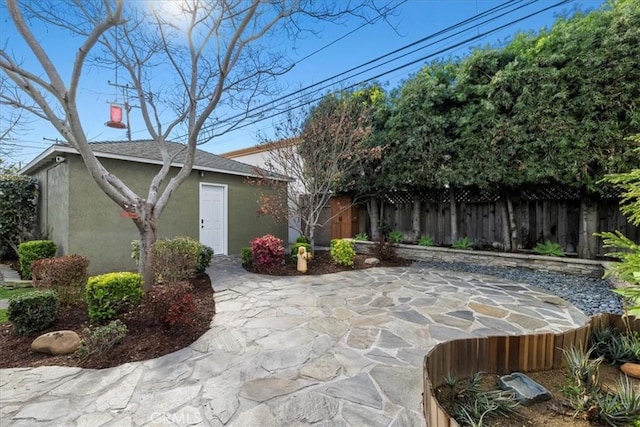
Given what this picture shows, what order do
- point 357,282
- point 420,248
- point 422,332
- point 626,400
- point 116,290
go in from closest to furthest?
1. point 626,400
2. point 422,332
3. point 116,290
4. point 357,282
5. point 420,248

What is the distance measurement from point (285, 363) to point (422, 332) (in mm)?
1709

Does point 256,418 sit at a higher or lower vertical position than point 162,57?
lower

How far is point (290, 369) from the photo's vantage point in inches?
110

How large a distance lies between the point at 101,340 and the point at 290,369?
2013mm

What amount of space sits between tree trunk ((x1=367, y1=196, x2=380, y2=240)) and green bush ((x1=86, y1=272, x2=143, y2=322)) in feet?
24.5

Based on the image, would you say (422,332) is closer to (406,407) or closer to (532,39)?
(406,407)

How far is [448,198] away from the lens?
8836mm

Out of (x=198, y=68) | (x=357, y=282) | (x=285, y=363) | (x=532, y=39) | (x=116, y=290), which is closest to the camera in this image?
(x=285, y=363)

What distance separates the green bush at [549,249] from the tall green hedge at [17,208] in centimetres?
1345

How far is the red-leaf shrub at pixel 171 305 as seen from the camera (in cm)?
354

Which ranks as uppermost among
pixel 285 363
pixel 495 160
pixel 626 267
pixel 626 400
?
pixel 495 160

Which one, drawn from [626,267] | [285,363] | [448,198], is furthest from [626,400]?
[448,198]

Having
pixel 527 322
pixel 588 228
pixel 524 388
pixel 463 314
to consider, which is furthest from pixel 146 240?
pixel 588 228

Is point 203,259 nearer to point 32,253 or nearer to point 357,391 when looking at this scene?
point 32,253
